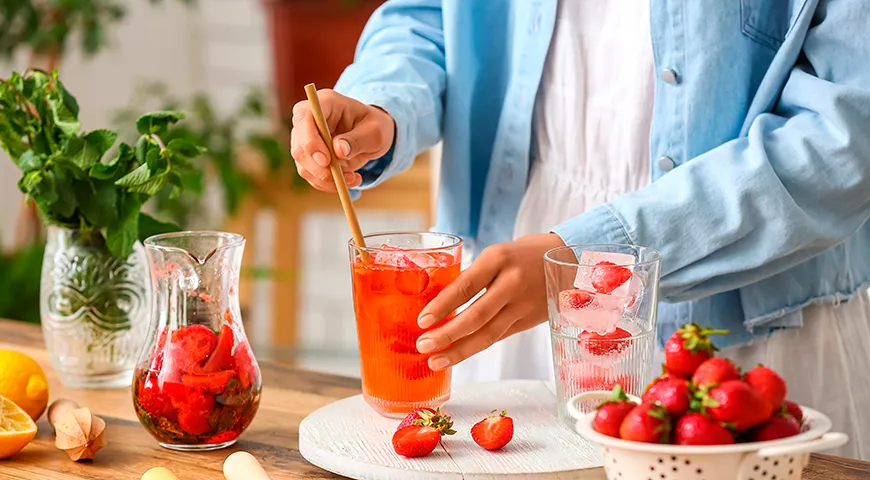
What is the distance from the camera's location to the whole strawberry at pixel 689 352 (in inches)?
31.4

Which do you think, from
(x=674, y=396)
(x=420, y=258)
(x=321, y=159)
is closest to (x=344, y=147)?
(x=321, y=159)

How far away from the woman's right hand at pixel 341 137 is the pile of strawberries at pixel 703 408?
1.59ft

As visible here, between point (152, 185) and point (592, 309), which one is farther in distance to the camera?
point (152, 185)

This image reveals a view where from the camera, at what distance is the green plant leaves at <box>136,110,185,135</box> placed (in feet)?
4.04

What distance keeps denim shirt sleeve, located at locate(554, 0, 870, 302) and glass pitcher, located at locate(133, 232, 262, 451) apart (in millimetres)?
388

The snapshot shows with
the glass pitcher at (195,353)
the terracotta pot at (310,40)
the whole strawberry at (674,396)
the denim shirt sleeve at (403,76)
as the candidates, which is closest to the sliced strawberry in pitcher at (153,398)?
the glass pitcher at (195,353)

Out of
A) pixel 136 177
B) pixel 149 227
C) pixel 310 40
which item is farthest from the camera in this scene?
pixel 310 40

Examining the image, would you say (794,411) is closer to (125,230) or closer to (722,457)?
(722,457)

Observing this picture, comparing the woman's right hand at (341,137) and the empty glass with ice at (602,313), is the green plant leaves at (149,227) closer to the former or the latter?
the woman's right hand at (341,137)

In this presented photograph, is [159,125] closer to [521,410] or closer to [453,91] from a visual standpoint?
[453,91]

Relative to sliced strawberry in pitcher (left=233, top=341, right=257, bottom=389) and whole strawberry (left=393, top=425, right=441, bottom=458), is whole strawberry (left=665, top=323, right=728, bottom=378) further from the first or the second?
sliced strawberry in pitcher (left=233, top=341, right=257, bottom=389)

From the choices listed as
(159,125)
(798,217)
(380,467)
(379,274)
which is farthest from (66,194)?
(798,217)

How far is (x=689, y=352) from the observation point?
0.80 metres

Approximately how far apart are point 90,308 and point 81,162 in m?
0.20
